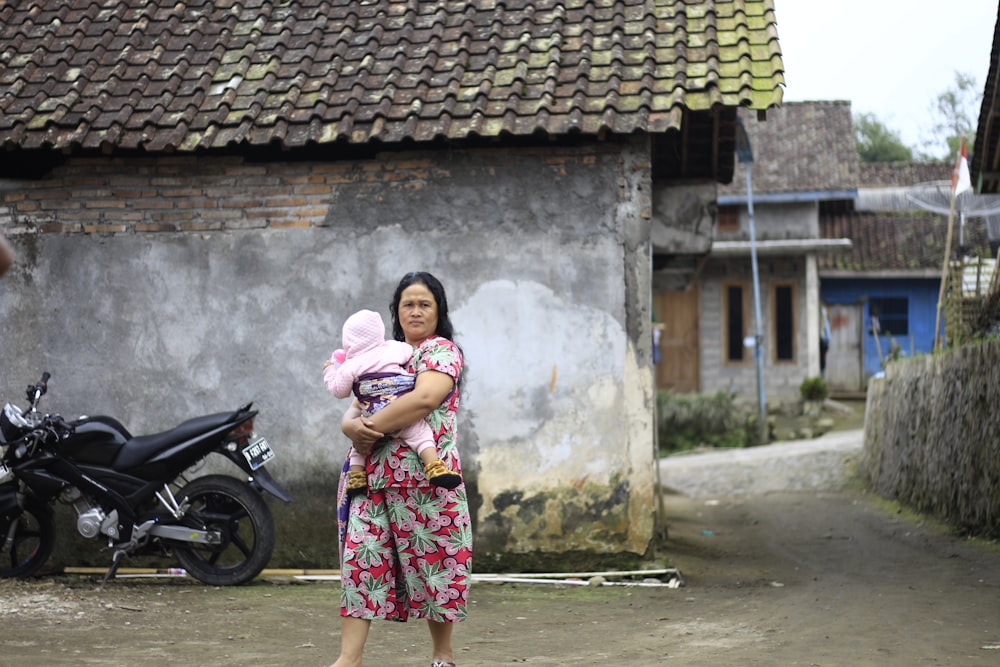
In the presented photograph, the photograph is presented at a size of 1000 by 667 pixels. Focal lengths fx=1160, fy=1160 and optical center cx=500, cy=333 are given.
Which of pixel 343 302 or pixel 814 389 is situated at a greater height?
pixel 343 302

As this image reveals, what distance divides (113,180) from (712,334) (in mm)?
19163

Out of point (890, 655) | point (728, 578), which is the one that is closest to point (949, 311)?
point (728, 578)

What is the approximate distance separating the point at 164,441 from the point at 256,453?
582 millimetres

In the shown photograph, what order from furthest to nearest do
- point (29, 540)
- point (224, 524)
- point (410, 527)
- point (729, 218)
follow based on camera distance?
point (729, 218)
point (29, 540)
point (224, 524)
point (410, 527)

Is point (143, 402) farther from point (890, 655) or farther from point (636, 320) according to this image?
point (890, 655)

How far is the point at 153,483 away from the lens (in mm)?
7219

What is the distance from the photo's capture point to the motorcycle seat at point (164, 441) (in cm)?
724

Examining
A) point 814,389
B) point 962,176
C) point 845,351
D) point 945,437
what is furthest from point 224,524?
point 845,351

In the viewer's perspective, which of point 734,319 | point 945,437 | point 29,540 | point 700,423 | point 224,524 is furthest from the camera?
point 734,319

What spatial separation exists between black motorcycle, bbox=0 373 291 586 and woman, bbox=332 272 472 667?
8.58ft

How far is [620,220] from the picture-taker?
7.76 m

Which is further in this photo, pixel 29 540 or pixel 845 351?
pixel 845 351

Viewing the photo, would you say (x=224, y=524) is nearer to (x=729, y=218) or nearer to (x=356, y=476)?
(x=356, y=476)

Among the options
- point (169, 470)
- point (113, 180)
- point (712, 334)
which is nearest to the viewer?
point (169, 470)
